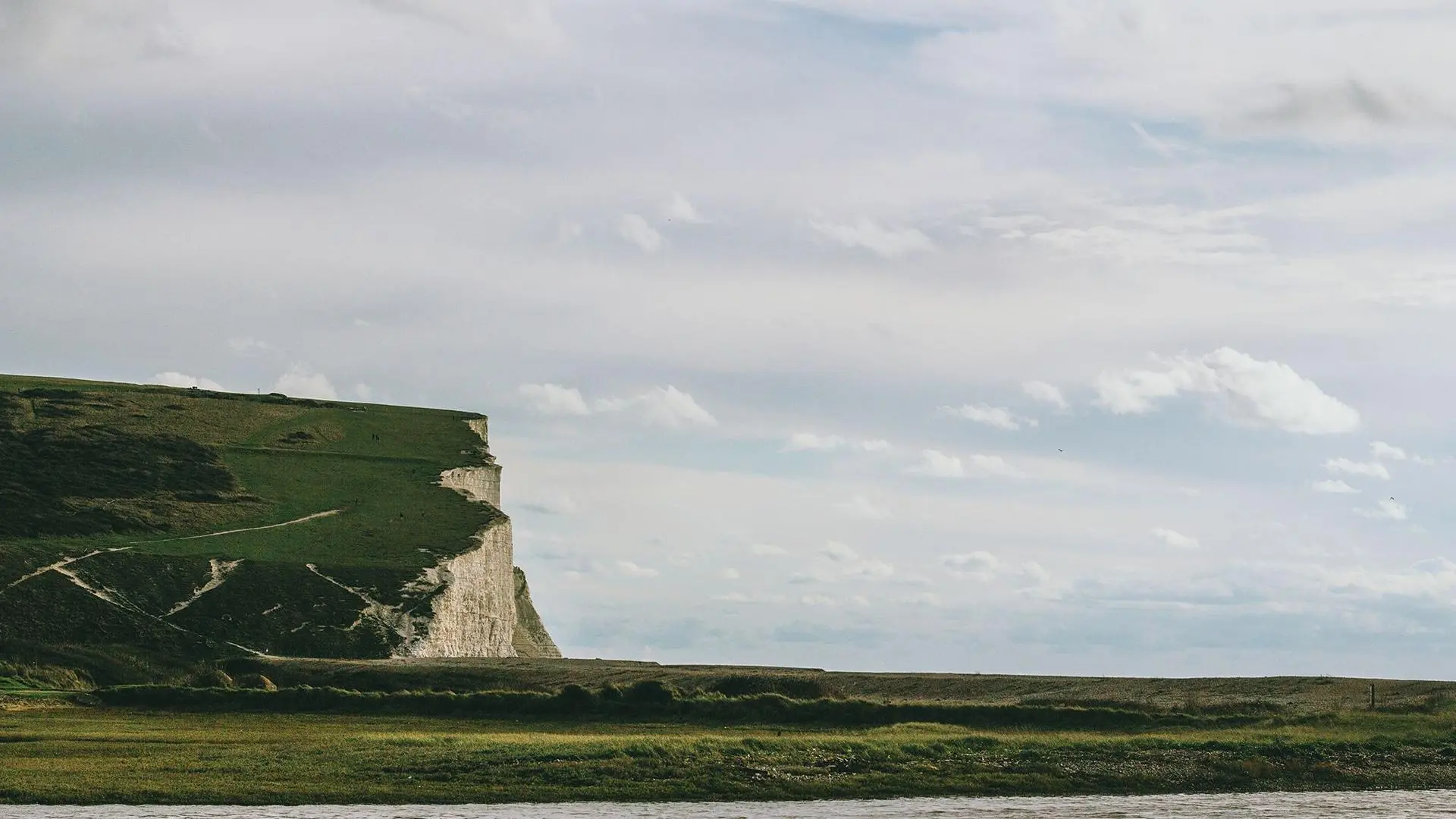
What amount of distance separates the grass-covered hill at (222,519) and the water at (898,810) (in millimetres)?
50279

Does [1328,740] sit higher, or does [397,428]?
[397,428]

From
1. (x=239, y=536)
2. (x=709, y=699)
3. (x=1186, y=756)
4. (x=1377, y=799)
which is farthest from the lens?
(x=239, y=536)

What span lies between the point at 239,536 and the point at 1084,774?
7230 cm

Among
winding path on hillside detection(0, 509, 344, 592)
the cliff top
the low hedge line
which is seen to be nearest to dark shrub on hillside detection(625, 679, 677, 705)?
the low hedge line

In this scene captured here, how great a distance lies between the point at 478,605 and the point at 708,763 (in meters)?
63.9

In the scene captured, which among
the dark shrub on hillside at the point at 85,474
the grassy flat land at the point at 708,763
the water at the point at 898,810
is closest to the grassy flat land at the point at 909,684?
the grassy flat land at the point at 708,763

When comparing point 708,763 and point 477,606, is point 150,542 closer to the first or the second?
point 477,606

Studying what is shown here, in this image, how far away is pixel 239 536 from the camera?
95688 millimetres

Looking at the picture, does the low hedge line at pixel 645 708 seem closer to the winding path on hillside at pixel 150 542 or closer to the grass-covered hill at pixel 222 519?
the grass-covered hill at pixel 222 519

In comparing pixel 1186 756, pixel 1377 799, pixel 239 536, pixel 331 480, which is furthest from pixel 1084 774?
pixel 331 480

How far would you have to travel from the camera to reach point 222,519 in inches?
3986

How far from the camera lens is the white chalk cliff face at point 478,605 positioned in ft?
287

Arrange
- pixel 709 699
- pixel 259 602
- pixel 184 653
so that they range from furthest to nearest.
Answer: pixel 259 602 < pixel 184 653 < pixel 709 699

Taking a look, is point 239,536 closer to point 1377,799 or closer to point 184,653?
point 184,653
